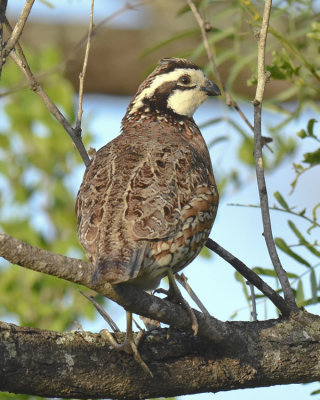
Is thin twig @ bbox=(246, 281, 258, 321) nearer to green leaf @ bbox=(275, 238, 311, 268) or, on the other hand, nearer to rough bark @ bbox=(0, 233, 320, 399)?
rough bark @ bbox=(0, 233, 320, 399)

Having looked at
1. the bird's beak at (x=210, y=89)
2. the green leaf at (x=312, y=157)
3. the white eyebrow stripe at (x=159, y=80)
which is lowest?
the green leaf at (x=312, y=157)

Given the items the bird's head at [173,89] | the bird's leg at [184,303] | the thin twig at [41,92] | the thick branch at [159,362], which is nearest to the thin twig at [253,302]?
the thick branch at [159,362]

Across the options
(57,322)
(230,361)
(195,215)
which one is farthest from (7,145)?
(230,361)

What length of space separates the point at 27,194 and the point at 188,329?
2.85 metres

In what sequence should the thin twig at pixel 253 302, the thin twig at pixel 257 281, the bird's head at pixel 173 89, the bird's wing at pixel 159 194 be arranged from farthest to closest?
the bird's head at pixel 173 89, the thin twig at pixel 253 302, the thin twig at pixel 257 281, the bird's wing at pixel 159 194

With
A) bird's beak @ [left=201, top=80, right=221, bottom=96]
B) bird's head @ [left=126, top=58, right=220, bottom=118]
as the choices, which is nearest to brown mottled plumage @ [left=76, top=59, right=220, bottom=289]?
bird's head @ [left=126, top=58, right=220, bottom=118]

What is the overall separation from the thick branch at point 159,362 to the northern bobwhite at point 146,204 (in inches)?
11.4

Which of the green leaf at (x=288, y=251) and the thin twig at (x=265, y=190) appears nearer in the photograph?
the thin twig at (x=265, y=190)

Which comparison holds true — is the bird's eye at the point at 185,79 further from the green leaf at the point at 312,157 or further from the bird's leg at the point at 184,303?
the bird's leg at the point at 184,303

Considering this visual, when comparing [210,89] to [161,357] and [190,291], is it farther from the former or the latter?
[161,357]

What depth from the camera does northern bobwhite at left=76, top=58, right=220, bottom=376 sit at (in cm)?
333

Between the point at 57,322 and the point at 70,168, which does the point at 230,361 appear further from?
the point at 70,168

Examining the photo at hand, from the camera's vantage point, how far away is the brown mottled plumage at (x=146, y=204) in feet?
10.9

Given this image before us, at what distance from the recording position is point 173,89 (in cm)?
484
